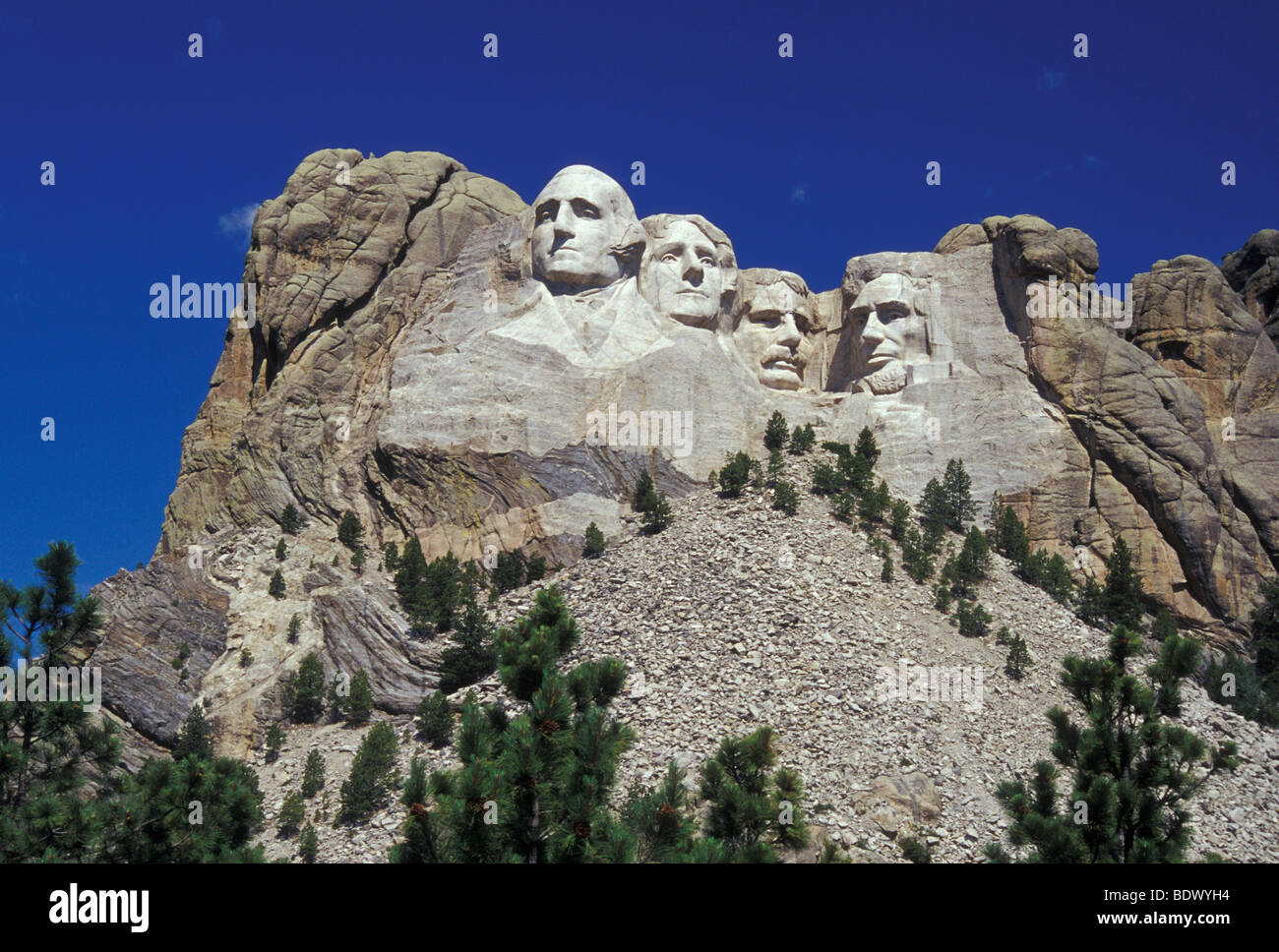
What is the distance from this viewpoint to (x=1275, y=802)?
28125mm

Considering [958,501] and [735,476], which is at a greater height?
[735,476]

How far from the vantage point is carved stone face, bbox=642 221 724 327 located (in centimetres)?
4241

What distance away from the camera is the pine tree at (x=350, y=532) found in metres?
37.5

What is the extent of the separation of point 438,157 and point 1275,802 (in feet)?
100

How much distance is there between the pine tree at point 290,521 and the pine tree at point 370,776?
9695mm

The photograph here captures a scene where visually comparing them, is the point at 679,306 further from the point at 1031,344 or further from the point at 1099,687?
the point at 1099,687

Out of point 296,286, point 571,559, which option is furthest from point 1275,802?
point 296,286

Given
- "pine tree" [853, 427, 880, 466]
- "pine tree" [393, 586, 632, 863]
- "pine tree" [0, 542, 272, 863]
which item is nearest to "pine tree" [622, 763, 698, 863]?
"pine tree" [393, 586, 632, 863]

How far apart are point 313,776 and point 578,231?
18.3m

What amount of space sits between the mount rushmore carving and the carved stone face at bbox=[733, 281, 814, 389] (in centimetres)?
7

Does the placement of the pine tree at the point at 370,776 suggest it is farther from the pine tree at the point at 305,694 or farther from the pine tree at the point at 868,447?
the pine tree at the point at 868,447

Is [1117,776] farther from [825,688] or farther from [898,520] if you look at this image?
[898,520]

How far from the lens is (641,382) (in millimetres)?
39750

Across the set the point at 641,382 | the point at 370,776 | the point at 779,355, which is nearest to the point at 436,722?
the point at 370,776
